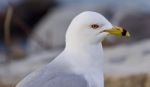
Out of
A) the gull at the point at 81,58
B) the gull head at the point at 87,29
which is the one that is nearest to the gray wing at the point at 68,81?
the gull at the point at 81,58

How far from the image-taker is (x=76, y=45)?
171 inches

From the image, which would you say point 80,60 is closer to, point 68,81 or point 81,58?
point 81,58

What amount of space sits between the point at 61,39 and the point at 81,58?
16.1ft

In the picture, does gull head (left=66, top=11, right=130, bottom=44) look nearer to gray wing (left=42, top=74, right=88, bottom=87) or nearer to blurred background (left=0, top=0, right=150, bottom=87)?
gray wing (left=42, top=74, right=88, bottom=87)

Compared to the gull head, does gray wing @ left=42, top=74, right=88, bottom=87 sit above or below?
below

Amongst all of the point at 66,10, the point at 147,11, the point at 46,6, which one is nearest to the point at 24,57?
the point at 147,11

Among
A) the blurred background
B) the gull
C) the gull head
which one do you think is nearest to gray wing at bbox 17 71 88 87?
the gull

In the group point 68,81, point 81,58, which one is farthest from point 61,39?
point 68,81

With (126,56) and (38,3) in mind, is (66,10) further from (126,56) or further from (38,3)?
(126,56)

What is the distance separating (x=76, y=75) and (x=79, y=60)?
12 centimetres

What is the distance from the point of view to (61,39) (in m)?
9.23

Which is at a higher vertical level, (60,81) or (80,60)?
(80,60)

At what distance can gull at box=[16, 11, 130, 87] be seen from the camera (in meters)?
4.22

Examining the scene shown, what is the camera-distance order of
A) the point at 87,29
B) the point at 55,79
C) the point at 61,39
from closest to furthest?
the point at 55,79 → the point at 87,29 → the point at 61,39
